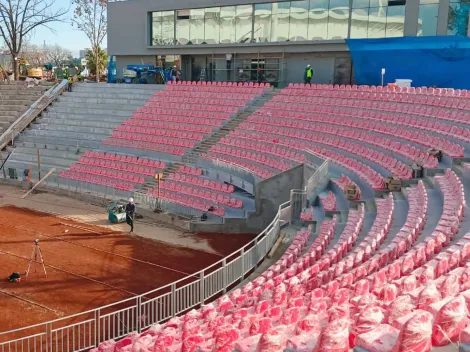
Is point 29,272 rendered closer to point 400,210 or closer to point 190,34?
point 400,210

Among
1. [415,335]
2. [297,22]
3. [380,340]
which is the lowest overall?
[380,340]

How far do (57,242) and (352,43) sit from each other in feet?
58.5

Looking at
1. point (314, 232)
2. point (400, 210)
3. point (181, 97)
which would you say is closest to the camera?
point (400, 210)

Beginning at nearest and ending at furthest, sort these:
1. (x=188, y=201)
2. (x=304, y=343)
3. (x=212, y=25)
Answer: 1. (x=304, y=343)
2. (x=188, y=201)
3. (x=212, y=25)

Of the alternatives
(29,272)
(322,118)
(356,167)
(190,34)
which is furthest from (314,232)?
(190,34)

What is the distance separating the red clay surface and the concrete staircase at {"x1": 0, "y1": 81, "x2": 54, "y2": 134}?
1495cm

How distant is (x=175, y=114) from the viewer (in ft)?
96.3

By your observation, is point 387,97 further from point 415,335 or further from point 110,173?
point 415,335

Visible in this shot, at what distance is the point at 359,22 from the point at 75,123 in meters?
17.6

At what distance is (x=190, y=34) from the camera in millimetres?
36188

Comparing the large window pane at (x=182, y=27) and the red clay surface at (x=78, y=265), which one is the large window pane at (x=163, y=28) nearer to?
the large window pane at (x=182, y=27)

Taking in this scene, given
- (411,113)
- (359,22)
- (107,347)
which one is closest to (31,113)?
(359,22)

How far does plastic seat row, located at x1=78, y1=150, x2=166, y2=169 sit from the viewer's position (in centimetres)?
2528

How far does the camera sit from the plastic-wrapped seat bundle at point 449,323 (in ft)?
16.0
